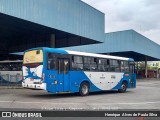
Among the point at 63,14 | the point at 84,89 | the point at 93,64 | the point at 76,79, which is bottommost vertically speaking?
the point at 84,89

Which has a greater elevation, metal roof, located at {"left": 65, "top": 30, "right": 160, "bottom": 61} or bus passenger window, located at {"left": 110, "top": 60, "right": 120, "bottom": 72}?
metal roof, located at {"left": 65, "top": 30, "right": 160, "bottom": 61}

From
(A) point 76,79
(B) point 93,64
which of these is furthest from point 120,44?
(A) point 76,79

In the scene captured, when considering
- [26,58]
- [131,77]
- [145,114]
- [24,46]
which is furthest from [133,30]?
[145,114]

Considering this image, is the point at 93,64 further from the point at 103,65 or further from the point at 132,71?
the point at 132,71

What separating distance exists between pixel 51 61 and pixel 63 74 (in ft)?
3.96

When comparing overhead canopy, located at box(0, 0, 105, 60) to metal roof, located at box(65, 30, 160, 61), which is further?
metal roof, located at box(65, 30, 160, 61)

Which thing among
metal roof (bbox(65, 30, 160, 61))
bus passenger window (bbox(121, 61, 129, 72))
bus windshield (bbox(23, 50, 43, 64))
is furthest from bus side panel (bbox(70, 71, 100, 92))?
Result: metal roof (bbox(65, 30, 160, 61))

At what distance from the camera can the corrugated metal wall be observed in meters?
21.3

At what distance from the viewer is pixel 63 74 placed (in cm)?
1780

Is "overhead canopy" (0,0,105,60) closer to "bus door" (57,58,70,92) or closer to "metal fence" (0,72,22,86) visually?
"metal fence" (0,72,22,86)

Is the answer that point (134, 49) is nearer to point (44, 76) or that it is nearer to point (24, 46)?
point (24, 46)

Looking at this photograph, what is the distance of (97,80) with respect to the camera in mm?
20641

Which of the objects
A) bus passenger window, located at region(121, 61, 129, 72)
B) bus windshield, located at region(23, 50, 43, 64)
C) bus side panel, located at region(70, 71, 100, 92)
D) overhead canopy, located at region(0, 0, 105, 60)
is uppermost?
overhead canopy, located at region(0, 0, 105, 60)

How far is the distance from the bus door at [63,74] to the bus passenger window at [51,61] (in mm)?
412
